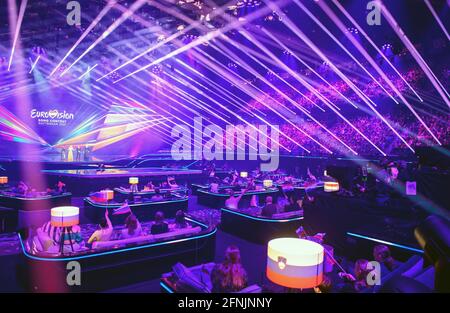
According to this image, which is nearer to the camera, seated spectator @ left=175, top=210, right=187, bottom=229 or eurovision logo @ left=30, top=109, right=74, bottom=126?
seated spectator @ left=175, top=210, right=187, bottom=229

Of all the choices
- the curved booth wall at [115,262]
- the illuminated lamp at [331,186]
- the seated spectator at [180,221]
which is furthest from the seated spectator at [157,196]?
the illuminated lamp at [331,186]

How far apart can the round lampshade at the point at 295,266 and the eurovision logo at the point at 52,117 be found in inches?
813

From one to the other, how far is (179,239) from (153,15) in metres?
11.2

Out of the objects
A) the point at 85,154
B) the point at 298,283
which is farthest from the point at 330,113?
the point at 298,283

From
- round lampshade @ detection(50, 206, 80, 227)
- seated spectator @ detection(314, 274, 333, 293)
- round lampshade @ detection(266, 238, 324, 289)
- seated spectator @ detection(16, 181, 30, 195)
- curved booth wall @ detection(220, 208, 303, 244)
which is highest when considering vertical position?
round lampshade @ detection(266, 238, 324, 289)

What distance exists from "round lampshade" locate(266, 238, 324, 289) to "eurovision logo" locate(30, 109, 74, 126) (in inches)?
813

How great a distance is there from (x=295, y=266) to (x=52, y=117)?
831 inches

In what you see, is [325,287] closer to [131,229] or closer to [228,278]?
[228,278]

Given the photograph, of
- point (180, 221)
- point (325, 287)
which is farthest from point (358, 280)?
point (180, 221)

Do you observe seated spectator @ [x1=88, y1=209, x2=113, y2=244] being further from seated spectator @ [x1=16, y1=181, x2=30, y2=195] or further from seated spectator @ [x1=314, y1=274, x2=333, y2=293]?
seated spectator @ [x1=16, y1=181, x2=30, y2=195]

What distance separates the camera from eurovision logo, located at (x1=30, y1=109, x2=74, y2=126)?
755 inches

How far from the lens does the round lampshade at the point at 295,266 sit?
7.43ft

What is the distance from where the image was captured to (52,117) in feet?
65.1

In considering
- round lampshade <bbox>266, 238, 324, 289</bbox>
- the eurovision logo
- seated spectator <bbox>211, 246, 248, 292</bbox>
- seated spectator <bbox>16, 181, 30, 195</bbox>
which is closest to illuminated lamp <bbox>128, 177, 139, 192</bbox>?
seated spectator <bbox>16, 181, 30, 195</bbox>
